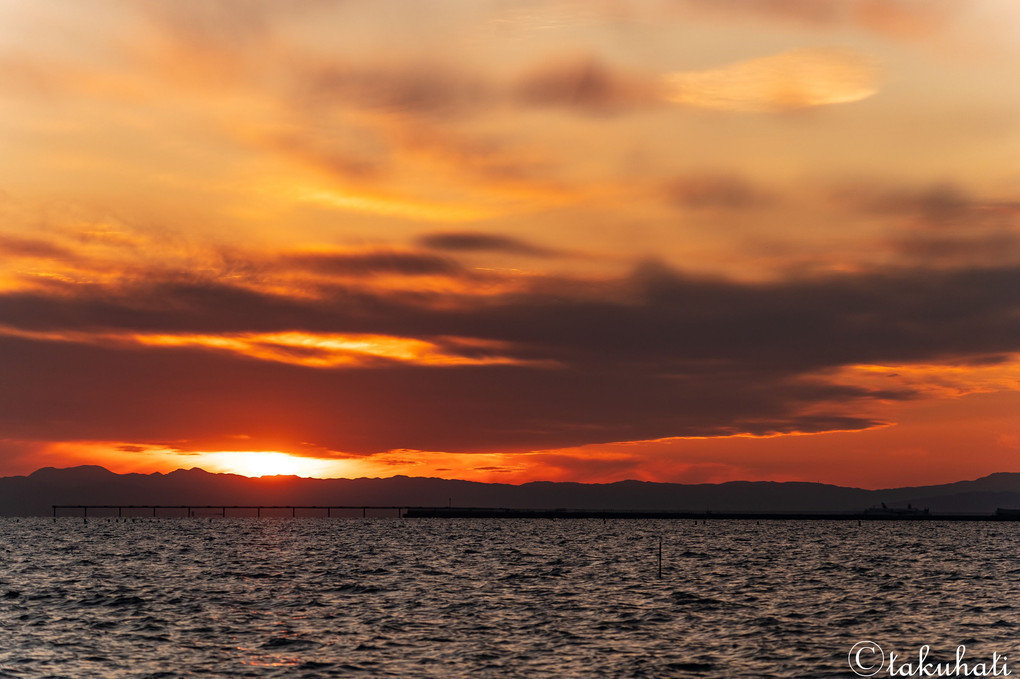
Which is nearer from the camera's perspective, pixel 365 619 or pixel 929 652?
pixel 929 652

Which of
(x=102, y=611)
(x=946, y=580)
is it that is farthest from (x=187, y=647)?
(x=946, y=580)

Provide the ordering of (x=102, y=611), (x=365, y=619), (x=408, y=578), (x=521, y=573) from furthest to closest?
(x=521, y=573) < (x=408, y=578) < (x=102, y=611) < (x=365, y=619)

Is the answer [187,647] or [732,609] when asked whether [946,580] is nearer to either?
[732,609]

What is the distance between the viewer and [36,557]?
6206 inches

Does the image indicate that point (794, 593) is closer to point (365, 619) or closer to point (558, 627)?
point (558, 627)

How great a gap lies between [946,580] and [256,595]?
7337 centimetres

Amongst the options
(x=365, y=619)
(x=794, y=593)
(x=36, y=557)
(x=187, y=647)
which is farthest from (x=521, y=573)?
(x=36, y=557)

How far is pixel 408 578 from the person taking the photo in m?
107

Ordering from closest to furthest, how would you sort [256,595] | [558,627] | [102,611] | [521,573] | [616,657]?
[616,657], [558,627], [102,611], [256,595], [521,573]

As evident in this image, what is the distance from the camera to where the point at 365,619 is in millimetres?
71312

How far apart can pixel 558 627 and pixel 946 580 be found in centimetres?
6220

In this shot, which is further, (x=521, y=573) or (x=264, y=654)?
(x=521, y=573)

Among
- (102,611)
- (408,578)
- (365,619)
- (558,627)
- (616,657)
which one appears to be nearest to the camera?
(616,657)

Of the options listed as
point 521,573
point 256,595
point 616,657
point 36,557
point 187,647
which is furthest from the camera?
point 36,557
